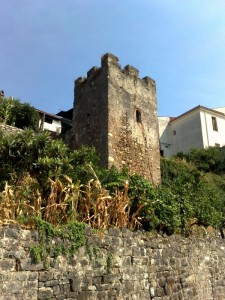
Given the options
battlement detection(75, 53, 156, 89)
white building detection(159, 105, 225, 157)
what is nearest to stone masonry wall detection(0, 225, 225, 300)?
battlement detection(75, 53, 156, 89)

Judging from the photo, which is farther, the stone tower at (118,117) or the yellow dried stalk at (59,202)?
the stone tower at (118,117)

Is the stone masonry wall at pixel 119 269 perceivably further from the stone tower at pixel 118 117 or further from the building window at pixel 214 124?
the building window at pixel 214 124

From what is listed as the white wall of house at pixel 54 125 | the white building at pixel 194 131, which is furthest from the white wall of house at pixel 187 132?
the white wall of house at pixel 54 125

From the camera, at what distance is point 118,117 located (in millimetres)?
13969

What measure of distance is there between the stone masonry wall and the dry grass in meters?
0.37

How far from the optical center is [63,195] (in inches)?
259

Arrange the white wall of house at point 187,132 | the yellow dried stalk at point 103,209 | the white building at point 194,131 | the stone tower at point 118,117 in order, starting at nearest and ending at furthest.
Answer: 1. the yellow dried stalk at point 103,209
2. the stone tower at point 118,117
3. the white building at point 194,131
4. the white wall of house at point 187,132

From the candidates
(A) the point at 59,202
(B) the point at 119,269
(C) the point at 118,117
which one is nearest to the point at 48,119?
(C) the point at 118,117

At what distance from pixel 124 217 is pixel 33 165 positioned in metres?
2.81

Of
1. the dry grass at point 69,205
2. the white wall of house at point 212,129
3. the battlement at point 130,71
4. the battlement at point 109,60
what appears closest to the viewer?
the dry grass at point 69,205

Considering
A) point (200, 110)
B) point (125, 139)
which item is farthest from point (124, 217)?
point (200, 110)

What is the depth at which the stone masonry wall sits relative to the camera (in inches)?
191

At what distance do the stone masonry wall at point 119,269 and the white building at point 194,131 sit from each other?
71.1 feet

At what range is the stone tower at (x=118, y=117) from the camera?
1359 cm
